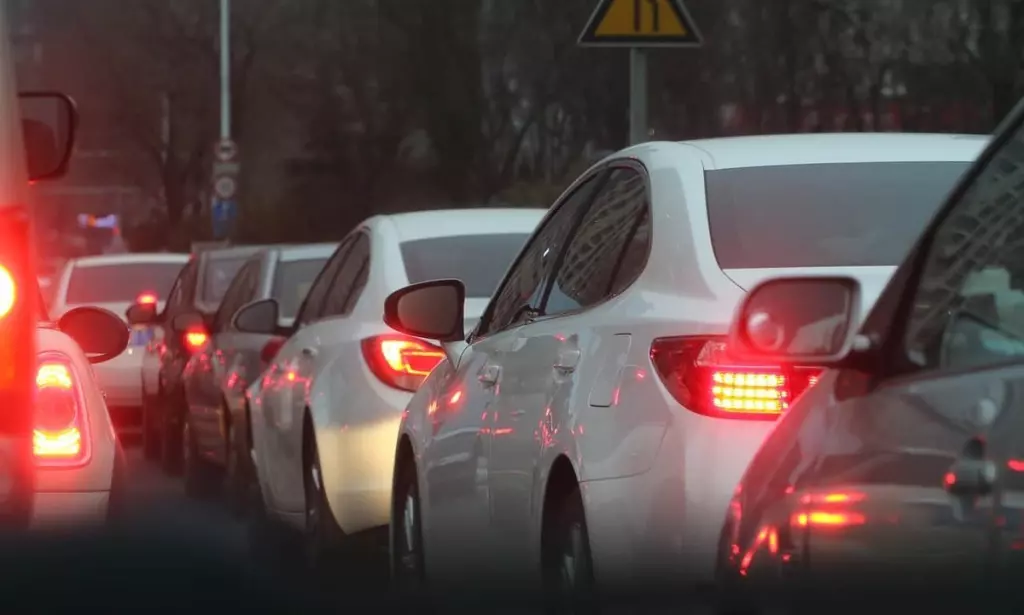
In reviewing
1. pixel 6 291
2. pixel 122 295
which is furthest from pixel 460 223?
pixel 122 295

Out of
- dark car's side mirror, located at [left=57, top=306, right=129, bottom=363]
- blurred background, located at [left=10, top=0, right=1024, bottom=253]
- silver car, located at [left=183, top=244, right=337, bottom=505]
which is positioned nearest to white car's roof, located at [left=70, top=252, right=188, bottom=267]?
blurred background, located at [left=10, top=0, right=1024, bottom=253]

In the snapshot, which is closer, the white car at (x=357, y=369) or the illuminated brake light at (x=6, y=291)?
the illuminated brake light at (x=6, y=291)

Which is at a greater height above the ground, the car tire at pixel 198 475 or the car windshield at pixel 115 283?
the car windshield at pixel 115 283

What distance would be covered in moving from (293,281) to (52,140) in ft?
18.9

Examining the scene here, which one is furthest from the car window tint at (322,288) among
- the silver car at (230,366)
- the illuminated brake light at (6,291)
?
the illuminated brake light at (6,291)

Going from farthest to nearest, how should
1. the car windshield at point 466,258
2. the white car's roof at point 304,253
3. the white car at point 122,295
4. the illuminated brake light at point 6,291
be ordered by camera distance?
the white car at point 122,295 < the white car's roof at point 304,253 < the car windshield at point 466,258 < the illuminated brake light at point 6,291

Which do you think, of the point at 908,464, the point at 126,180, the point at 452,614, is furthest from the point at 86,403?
the point at 126,180

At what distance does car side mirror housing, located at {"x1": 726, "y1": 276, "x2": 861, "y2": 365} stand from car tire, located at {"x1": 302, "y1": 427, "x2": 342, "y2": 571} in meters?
4.71

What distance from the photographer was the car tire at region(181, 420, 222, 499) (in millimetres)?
12891

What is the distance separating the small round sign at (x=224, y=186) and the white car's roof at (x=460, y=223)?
26.3 m

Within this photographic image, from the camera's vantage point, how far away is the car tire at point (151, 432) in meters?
16.2

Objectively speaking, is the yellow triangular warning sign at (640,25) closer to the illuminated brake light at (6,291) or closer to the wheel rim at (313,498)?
the wheel rim at (313,498)

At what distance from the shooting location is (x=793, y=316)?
3615 mm

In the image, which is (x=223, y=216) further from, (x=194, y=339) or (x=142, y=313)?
(x=194, y=339)
